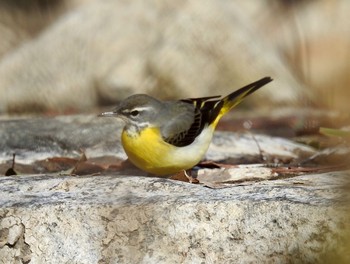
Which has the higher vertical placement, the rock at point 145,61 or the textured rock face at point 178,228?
the rock at point 145,61

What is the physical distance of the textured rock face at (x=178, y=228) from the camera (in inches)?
222

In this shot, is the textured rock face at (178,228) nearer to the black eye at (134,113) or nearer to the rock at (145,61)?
the black eye at (134,113)

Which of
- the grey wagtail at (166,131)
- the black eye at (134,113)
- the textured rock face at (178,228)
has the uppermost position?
the black eye at (134,113)

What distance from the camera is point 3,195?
6.38 m

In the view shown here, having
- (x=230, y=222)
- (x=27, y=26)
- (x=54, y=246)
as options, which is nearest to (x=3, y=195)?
(x=54, y=246)

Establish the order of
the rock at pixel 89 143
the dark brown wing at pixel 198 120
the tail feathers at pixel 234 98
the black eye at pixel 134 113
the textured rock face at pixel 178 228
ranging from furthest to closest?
the tail feathers at pixel 234 98 < the rock at pixel 89 143 < the black eye at pixel 134 113 < the dark brown wing at pixel 198 120 < the textured rock face at pixel 178 228

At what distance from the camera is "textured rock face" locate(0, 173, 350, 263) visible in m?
5.63

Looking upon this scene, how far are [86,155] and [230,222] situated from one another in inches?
113

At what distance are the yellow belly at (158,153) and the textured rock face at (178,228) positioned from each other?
1.46m

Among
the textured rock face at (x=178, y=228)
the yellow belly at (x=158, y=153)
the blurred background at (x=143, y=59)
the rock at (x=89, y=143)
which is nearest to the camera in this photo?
the textured rock face at (x=178, y=228)

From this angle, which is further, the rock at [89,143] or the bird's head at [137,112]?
the rock at [89,143]

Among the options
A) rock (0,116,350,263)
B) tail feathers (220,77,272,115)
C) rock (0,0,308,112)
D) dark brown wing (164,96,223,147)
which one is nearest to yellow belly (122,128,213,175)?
dark brown wing (164,96,223,147)

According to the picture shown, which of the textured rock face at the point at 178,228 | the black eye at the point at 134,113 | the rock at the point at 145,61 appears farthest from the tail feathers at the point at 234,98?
the rock at the point at 145,61

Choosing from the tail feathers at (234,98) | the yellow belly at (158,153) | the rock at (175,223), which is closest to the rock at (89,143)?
the tail feathers at (234,98)
